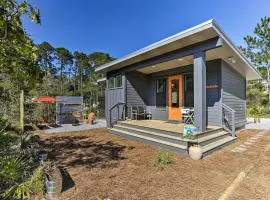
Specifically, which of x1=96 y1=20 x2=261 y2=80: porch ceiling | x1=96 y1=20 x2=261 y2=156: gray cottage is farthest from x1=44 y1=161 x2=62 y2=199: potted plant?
x1=96 y1=20 x2=261 y2=80: porch ceiling

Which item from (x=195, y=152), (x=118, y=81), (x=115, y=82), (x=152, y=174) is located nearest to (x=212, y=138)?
(x=195, y=152)

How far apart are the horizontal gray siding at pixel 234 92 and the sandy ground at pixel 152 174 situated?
2633 millimetres

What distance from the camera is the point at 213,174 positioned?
12.5ft

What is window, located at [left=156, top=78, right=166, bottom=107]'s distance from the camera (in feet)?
30.8

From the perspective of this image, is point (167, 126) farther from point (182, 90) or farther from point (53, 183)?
point (53, 183)

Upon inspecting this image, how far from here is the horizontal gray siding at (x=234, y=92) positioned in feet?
25.1

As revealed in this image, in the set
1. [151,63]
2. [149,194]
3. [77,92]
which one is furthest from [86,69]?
[149,194]

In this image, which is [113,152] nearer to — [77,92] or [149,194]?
[149,194]

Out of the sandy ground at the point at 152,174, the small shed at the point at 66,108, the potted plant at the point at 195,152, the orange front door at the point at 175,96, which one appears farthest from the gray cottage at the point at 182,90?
the small shed at the point at 66,108

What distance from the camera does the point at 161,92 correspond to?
374 inches

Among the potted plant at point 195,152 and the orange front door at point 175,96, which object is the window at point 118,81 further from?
the potted plant at point 195,152

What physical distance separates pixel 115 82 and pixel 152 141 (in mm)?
4835

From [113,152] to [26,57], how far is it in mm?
3719

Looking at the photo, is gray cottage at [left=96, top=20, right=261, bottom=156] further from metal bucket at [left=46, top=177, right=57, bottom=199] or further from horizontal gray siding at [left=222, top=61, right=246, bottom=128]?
metal bucket at [left=46, top=177, right=57, bottom=199]
